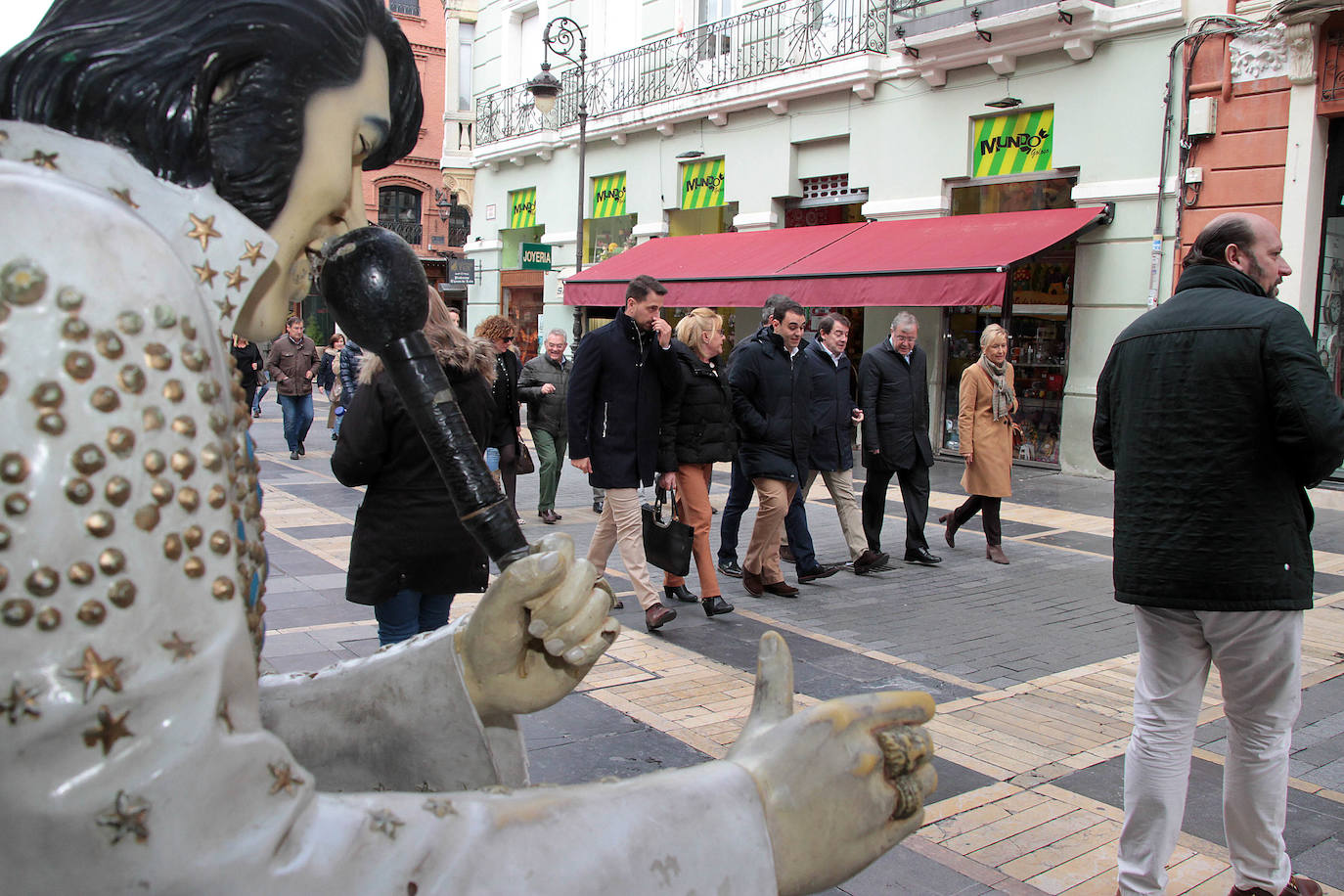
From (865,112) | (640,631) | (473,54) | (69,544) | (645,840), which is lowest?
(640,631)

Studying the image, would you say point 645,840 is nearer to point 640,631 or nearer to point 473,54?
point 640,631

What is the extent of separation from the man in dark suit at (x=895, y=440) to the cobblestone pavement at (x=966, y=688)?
0.41m

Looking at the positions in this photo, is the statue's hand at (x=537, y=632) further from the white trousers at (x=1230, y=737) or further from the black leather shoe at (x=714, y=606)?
the black leather shoe at (x=714, y=606)

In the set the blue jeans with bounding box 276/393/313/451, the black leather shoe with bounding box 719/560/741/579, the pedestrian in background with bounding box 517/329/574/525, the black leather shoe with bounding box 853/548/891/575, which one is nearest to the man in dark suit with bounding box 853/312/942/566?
the black leather shoe with bounding box 853/548/891/575

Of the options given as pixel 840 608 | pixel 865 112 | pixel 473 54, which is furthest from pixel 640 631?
pixel 473 54

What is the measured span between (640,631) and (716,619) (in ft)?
1.90

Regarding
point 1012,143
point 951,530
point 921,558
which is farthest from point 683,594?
point 1012,143

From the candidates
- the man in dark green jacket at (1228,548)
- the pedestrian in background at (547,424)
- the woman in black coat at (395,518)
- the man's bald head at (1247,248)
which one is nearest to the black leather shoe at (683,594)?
the pedestrian in background at (547,424)

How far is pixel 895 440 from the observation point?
27.3 feet

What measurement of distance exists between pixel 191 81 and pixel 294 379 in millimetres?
12921

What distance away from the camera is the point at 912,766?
1077 mm

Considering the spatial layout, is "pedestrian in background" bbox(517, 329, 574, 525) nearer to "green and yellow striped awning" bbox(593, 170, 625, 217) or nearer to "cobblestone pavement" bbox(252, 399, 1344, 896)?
"cobblestone pavement" bbox(252, 399, 1344, 896)

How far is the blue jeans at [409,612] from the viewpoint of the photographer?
4281 mm

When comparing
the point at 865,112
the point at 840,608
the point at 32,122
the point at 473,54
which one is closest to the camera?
the point at 32,122
